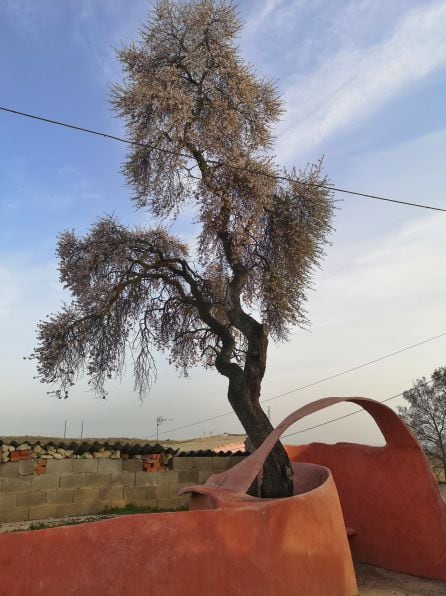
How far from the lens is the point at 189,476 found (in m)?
15.3

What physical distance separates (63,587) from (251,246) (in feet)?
34.5

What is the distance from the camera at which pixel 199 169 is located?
13312mm

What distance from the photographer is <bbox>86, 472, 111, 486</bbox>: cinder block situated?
13.7 m

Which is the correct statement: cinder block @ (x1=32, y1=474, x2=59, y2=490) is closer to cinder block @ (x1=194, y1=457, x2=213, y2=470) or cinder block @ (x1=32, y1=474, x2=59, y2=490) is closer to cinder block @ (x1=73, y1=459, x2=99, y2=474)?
cinder block @ (x1=73, y1=459, x2=99, y2=474)

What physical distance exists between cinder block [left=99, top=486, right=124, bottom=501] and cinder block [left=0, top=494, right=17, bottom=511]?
90.0 inches

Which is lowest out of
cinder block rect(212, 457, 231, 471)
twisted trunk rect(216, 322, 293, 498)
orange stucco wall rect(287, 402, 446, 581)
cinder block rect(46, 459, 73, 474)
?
orange stucco wall rect(287, 402, 446, 581)

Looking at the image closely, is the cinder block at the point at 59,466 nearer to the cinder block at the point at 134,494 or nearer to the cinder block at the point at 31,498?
the cinder block at the point at 31,498

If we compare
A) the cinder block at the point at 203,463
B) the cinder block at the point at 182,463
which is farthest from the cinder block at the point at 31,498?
the cinder block at the point at 203,463

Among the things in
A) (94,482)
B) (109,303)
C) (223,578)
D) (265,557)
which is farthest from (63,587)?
(94,482)

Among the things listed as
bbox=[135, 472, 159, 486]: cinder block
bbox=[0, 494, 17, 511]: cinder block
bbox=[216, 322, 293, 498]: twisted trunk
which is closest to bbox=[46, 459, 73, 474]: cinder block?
bbox=[0, 494, 17, 511]: cinder block

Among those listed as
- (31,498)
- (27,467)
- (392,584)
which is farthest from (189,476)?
(392,584)

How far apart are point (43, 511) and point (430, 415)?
73.1 feet

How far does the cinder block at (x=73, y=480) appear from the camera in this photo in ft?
43.4

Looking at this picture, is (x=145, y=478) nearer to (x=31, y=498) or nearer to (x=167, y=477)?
(x=167, y=477)
